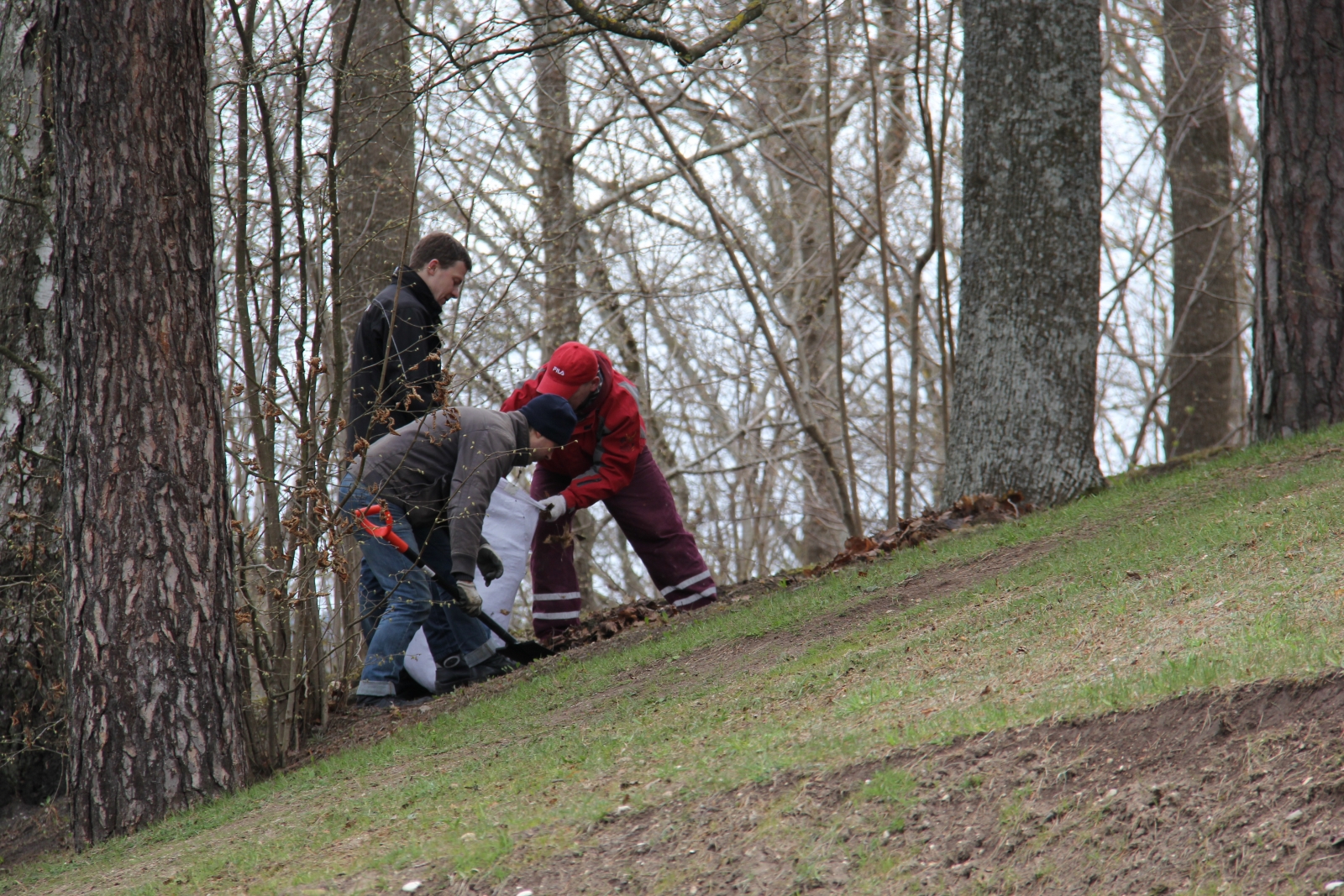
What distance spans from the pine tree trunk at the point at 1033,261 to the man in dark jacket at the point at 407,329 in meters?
3.00

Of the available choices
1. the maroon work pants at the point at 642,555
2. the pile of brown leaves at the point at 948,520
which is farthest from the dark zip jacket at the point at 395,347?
the pile of brown leaves at the point at 948,520

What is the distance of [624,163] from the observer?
11.6m

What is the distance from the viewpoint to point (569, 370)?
612 cm

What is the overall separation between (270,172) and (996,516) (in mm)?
4107

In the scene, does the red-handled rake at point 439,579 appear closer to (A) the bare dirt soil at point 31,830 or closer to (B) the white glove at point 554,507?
(B) the white glove at point 554,507

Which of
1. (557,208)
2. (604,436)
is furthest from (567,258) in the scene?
(604,436)

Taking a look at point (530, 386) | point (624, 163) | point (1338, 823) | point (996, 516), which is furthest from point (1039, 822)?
point (624, 163)

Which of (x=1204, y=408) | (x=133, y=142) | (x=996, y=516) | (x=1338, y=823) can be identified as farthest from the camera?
(x=1204, y=408)

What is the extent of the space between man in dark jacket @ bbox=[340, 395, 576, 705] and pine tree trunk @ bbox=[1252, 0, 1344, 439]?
13.9ft

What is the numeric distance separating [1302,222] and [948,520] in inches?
105

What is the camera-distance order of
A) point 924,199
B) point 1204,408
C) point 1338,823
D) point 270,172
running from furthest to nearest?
1. point 924,199
2. point 1204,408
3. point 270,172
4. point 1338,823

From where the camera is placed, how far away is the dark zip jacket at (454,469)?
5312 millimetres

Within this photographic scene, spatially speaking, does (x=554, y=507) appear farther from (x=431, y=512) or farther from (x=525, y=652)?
(x=431, y=512)

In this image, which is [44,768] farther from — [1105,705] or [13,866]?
[1105,705]
